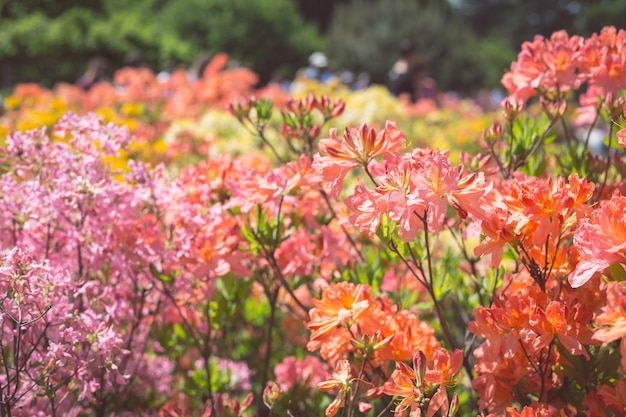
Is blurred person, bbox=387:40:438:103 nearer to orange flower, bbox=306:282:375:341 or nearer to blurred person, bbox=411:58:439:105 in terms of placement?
blurred person, bbox=411:58:439:105

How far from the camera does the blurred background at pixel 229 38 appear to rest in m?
15.7

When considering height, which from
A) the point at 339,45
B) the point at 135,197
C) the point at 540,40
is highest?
the point at 540,40

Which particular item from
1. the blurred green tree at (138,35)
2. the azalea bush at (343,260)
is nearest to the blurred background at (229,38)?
the blurred green tree at (138,35)

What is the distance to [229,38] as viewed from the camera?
1788cm

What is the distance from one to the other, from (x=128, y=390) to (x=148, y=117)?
13.8ft

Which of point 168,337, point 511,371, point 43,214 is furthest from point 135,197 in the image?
point 511,371

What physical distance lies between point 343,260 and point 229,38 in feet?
55.3

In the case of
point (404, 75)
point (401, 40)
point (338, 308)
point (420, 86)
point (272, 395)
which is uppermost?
point (338, 308)

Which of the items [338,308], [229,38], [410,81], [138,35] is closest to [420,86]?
[410,81]

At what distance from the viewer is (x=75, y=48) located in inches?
627

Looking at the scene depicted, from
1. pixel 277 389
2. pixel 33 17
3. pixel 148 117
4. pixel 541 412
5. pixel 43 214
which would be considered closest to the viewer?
pixel 541 412

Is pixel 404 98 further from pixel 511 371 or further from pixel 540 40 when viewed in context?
pixel 511 371

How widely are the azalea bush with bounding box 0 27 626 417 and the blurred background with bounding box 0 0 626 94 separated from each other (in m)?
13.8

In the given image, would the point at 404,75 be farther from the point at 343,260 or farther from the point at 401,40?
the point at 401,40
